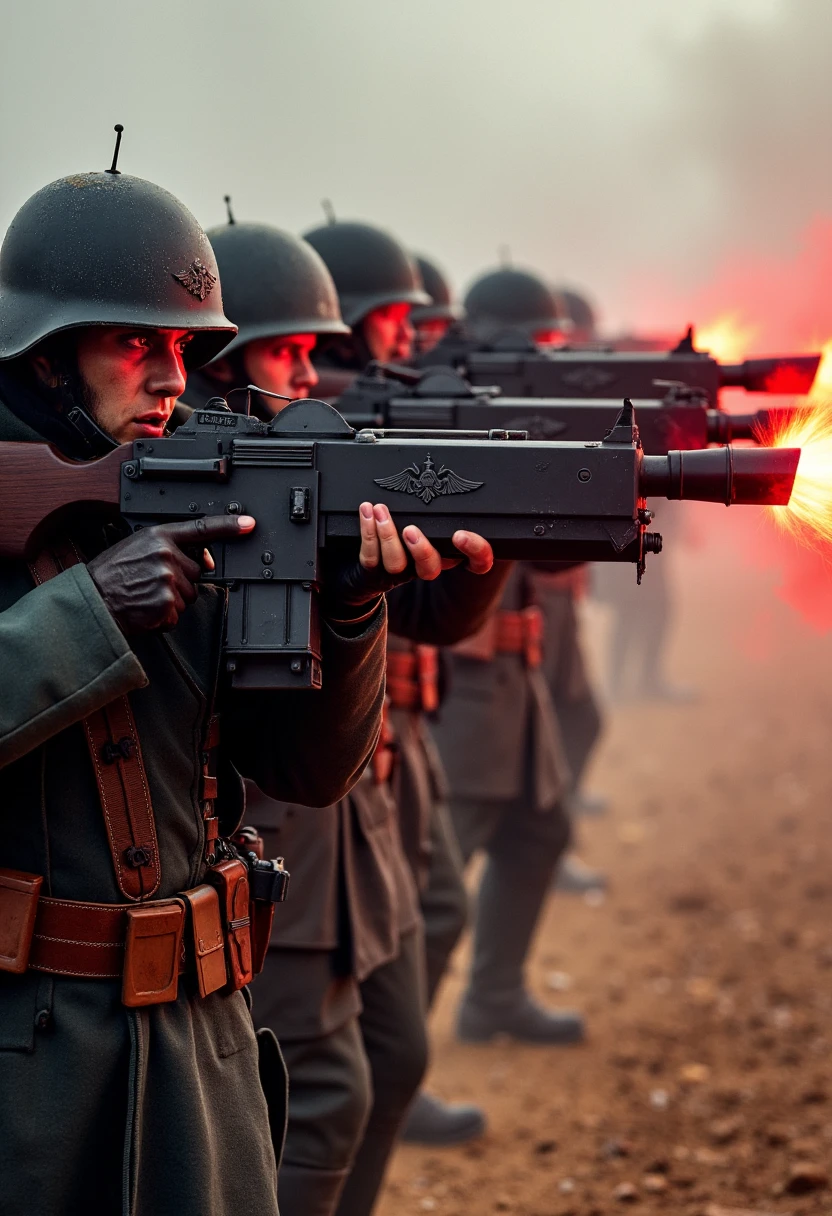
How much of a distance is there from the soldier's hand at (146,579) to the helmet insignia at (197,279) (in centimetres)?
56

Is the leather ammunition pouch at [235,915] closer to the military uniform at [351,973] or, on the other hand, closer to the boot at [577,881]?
the military uniform at [351,973]

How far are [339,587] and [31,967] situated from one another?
2.57 ft

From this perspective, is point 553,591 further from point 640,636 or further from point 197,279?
point 640,636

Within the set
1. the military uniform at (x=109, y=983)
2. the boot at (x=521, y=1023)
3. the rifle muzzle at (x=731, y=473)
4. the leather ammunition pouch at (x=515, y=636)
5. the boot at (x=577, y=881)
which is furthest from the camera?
the boot at (x=577, y=881)

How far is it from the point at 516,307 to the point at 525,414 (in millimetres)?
3191

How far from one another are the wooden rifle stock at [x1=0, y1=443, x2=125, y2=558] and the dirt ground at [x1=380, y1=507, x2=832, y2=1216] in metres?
2.99

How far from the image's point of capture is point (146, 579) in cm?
206

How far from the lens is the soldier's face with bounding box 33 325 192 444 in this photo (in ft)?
7.64

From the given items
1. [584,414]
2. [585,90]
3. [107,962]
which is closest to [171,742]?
[107,962]

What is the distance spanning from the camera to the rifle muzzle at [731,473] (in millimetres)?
2230

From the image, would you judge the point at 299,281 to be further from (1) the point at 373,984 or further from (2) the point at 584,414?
(1) the point at 373,984

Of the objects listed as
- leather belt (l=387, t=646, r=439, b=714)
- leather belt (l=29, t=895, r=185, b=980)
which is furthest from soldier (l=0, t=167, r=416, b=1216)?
leather belt (l=387, t=646, r=439, b=714)

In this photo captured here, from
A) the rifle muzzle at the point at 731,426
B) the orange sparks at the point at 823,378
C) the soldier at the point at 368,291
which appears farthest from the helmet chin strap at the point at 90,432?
the orange sparks at the point at 823,378

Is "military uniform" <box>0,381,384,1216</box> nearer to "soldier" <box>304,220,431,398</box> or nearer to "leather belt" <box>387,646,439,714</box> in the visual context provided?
"leather belt" <box>387,646,439,714</box>
